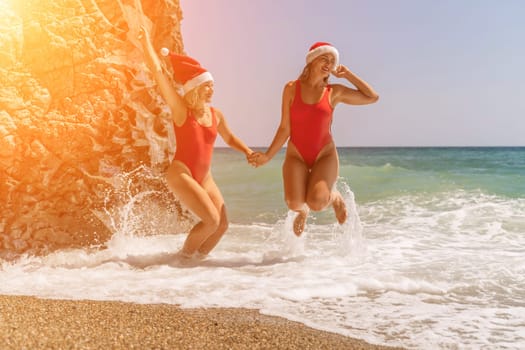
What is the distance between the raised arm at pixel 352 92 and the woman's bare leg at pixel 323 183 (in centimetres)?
58

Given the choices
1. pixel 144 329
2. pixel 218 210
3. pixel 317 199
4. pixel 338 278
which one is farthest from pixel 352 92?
pixel 144 329

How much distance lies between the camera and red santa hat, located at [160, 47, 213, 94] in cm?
545

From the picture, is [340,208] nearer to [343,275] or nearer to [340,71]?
[343,275]

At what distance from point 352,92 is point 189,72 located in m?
1.82

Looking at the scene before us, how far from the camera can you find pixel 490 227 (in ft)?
28.4

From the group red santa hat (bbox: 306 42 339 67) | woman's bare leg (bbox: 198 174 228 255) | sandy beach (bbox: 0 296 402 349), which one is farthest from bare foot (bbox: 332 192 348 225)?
sandy beach (bbox: 0 296 402 349)

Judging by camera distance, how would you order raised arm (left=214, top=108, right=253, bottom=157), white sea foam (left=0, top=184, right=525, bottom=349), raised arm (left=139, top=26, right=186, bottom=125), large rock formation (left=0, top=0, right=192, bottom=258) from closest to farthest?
1. white sea foam (left=0, top=184, right=525, bottom=349)
2. raised arm (left=139, top=26, right=186, bottom=125)
3. raised arm (left=214, top=108, right=253, bottom=157)
4. large rock formation (left=0, top=0, right=192, bottom=258)

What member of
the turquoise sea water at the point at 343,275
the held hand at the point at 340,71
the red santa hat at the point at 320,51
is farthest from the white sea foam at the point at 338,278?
the red santa hat at the point at 320,51

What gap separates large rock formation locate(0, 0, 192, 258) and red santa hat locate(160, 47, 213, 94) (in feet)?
6.79

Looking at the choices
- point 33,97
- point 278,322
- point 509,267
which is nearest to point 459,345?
point 278,322

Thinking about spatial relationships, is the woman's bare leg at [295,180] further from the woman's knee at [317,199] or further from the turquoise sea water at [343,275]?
the turquoise sea water at [343,275]

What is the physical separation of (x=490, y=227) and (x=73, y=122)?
6.77 metres

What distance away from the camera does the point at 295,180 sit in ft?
18.5

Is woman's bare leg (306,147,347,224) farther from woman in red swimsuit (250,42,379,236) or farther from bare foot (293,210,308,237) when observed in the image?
bare foot (293,210,308,237)
